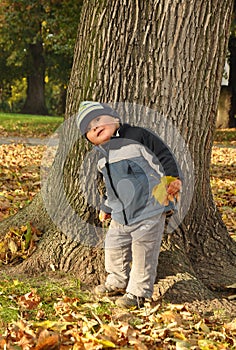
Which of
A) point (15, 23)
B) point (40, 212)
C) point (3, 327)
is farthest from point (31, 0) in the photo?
point (3, 327)

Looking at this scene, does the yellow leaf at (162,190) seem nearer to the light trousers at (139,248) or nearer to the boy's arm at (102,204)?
the light trousers at (139,248)

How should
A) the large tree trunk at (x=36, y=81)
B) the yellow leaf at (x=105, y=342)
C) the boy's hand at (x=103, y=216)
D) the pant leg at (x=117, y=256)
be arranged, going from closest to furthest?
the yellow leaf at (x=105, y=342) → the pant leg at (x=117, y=256) → the boy's hand at (x=103, y=216) → the large tree trunk at (x=36, y=81)

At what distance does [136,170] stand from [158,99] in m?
0.72

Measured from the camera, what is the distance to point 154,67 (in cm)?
411

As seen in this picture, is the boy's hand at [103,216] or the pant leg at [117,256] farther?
the boy's hand at [103,216]

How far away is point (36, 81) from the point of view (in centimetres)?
3441

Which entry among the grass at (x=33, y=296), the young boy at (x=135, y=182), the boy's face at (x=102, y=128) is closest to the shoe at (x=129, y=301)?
the young boy at (x=135, y=182)

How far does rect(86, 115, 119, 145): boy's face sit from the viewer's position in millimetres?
3654

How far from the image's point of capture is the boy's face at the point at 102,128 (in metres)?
3.65

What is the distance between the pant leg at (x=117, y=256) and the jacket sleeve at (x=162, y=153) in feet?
1.69

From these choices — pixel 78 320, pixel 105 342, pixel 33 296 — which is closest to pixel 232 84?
pixel 33 296

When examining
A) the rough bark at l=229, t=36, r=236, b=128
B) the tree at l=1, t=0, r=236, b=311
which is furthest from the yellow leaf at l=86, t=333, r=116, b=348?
the rough bark at l=229, t=36, r=236, b=128

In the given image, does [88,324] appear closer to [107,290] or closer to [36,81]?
[107,290]

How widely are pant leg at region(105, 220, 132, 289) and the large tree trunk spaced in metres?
30.1
